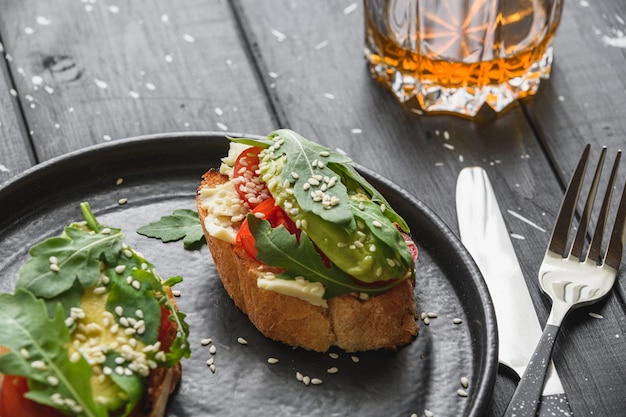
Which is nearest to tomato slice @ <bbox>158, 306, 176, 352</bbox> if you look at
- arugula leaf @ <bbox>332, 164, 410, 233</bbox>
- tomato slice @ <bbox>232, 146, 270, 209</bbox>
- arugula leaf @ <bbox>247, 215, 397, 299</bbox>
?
arugula leaf @ <bbox>247, 215, 397, 299</bbox>

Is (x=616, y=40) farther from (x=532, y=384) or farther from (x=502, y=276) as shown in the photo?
(x=532, y=384)

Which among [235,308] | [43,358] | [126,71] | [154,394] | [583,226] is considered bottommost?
[583,226]

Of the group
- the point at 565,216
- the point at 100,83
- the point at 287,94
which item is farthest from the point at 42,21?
the point at 565,216

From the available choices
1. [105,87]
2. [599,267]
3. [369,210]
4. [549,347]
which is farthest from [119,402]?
[105,87]

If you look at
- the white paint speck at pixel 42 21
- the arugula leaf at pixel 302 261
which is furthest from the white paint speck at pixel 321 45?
the arugula leaf at pixel 302 261

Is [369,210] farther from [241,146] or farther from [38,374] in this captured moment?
[38,374]

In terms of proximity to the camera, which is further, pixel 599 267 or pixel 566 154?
pixel 566 154

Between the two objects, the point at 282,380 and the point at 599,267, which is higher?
the point at 282,380
